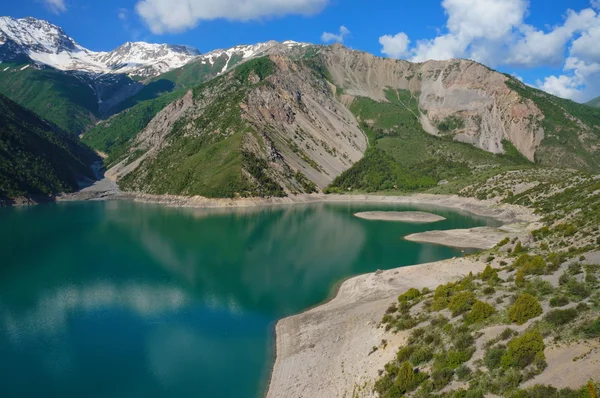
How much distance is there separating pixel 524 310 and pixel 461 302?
660cm

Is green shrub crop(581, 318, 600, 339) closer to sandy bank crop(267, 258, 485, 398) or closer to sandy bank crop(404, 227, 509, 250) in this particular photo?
sandy bank crop(267, 258, 485, 398)

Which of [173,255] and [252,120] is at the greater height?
[252,120]

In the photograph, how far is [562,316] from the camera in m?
25.0

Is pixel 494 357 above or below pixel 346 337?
above

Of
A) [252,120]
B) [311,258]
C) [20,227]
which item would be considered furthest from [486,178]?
[20,227]

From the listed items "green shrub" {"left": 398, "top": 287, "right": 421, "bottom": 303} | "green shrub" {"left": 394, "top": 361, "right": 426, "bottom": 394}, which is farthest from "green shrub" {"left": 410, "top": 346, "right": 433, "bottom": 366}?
"green shrub" {"left": 398, "top": 287, "right": 421, "bottom": 303}

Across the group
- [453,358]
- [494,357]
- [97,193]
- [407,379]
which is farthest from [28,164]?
[494,357]

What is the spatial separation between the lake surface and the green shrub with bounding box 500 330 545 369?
62.9 feet

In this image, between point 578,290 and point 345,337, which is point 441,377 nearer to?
point 578,290

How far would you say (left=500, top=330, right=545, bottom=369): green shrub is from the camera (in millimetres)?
22797

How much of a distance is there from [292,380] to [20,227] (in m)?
94.7

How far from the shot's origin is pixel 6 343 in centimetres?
4122

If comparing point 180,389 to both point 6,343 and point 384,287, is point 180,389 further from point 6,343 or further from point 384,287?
point 384,287

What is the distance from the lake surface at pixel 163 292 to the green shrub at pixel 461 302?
644 inches
